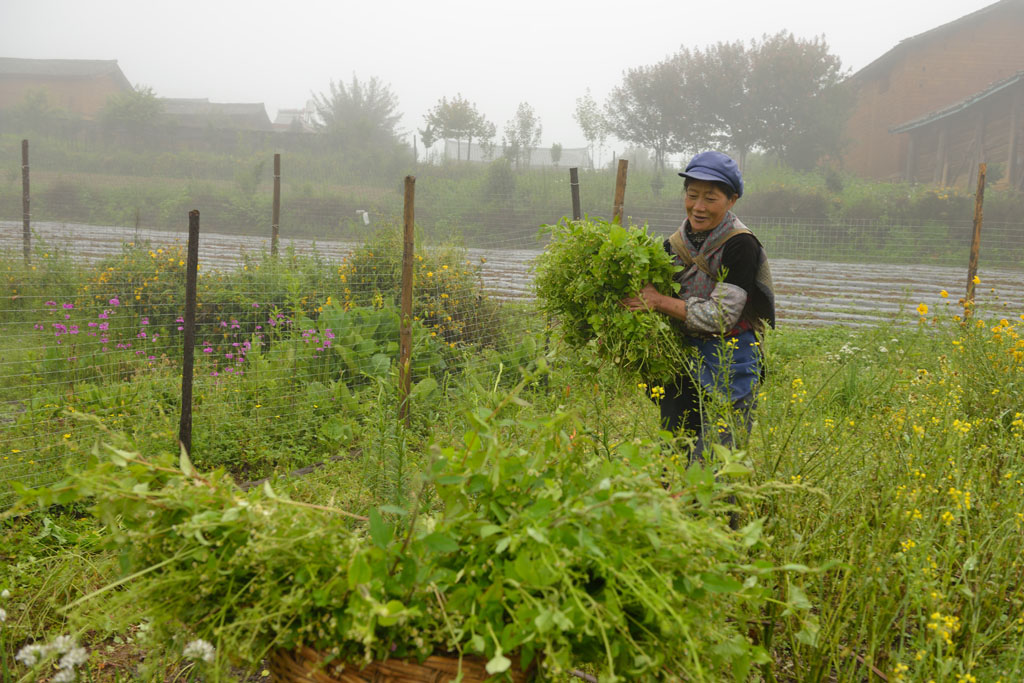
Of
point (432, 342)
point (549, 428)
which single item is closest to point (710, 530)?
point (549, 428)

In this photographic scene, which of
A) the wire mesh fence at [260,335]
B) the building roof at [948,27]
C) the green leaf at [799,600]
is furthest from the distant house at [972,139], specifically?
the green leaf at [799,600]

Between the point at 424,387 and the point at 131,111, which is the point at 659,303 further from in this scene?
the point at 131,111

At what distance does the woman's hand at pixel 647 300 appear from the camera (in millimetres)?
2676

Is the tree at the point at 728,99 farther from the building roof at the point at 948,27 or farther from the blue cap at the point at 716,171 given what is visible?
the blue cap at the point at 716,171

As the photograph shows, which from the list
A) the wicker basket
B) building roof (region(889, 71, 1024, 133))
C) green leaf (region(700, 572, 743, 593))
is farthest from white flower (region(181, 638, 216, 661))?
building roof (region(889, 71, 1024, 133))

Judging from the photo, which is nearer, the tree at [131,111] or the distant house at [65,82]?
the tree at [131,111]

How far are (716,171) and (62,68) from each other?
57.2m

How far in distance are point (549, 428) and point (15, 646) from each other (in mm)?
2330

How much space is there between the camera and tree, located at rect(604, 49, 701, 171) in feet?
126

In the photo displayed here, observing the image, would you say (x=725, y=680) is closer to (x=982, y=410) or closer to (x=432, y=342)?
(x=982, y=410)

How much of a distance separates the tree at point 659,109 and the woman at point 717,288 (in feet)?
118

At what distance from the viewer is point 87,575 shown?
2836 millimetres

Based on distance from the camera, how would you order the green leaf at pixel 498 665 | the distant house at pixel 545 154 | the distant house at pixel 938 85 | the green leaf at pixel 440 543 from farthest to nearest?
the distant house at pixel 545 154 < the distant house at pixel 938 85 < the green leaf at pixel 440 543 < the green leaf at pixel 498 665

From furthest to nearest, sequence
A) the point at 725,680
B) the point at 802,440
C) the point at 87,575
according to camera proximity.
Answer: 1. the point at 87,575
2. the point at 802,440
3. the point at 725,680
